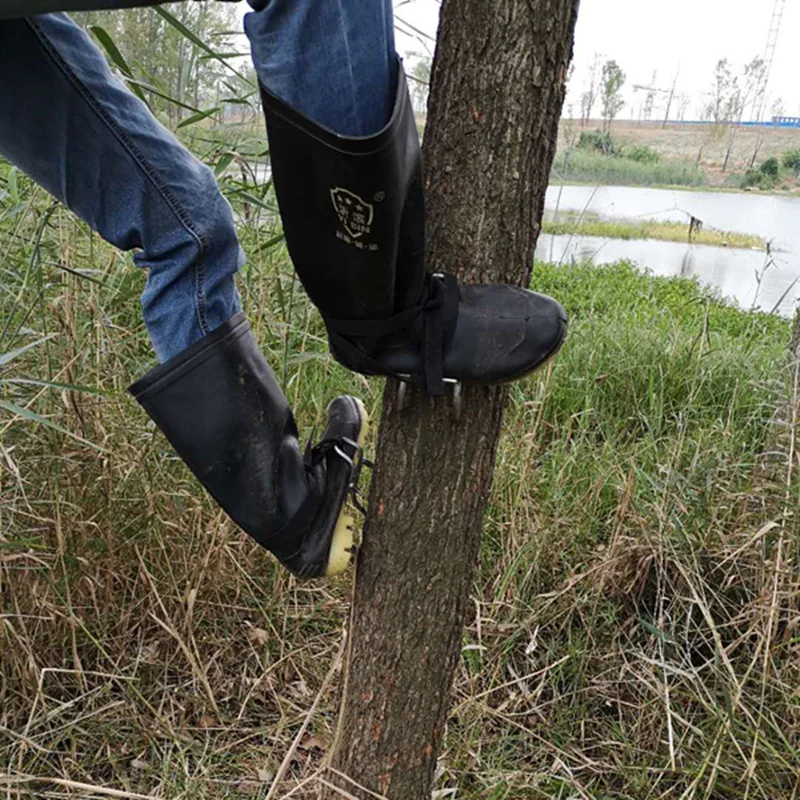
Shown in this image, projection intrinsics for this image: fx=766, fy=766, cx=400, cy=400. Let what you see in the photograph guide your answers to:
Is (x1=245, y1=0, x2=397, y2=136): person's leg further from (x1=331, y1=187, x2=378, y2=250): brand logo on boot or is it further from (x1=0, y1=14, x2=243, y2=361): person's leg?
(x1=0, y1=14, x2=243, y2=361): person's leg

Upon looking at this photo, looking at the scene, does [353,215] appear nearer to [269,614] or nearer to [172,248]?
[172,248]

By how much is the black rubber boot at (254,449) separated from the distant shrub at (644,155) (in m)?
10.8

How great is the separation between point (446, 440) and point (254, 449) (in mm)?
275

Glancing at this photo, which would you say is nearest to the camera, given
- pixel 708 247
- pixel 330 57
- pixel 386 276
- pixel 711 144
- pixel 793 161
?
pixel 330 57

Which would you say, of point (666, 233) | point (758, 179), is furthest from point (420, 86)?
point (758, 179)

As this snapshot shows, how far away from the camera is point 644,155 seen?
11883 mm

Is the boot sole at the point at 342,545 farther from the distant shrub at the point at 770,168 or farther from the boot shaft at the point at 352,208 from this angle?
the distant shrub at the point at 770,168

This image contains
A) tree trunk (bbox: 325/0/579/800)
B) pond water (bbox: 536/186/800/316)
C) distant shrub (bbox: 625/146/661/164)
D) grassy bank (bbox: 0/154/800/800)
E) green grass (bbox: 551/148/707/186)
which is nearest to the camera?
tree trunk (bbox: 325/0/579/800)

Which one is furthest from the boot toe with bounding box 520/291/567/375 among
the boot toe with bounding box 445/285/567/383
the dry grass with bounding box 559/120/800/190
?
the dry grass with bounding box 559/120/800/190

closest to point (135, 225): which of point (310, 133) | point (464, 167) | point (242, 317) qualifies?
point (242, 317)

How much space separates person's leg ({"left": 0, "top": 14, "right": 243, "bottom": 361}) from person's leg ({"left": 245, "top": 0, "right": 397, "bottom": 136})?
0.27 m

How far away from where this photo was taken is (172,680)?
1.67 metres

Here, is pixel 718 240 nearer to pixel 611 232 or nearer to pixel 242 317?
pixel 611 232

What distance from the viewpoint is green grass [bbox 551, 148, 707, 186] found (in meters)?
4.34
